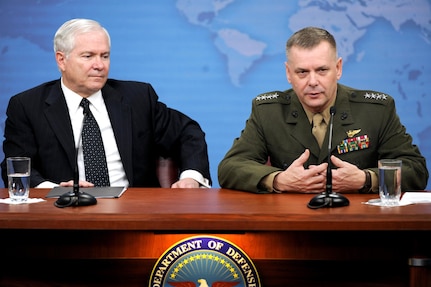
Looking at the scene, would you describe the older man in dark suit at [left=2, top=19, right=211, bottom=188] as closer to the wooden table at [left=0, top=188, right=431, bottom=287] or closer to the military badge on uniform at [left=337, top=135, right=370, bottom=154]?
the military badge on uniform at [left=337, top=135, right=370, bottom=154]

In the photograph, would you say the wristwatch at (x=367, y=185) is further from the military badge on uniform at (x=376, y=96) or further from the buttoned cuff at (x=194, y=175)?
the buttoned cuff at (x=194, y=175)

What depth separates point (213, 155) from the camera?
4969 millimetres

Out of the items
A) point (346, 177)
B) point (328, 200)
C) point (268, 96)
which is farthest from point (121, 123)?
point (328, 200)

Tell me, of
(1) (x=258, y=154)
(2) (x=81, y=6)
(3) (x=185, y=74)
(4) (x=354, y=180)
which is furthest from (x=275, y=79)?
(4) (x=354, y=180)

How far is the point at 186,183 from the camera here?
3.56m

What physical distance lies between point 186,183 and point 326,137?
0.66 metres

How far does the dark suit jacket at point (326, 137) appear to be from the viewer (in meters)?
3.20

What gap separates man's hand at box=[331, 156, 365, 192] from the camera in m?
2.97

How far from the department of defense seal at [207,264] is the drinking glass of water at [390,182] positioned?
51 cm

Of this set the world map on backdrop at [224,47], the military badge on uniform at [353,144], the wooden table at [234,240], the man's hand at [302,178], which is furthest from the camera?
the world map on backdrop at [224,47]

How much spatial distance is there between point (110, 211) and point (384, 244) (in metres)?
0.88

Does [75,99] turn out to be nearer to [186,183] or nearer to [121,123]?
[121,123]

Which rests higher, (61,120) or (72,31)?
(72,31)

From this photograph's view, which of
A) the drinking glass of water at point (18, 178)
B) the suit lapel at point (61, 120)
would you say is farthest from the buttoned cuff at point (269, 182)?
the suit lapel at point (61, 120)
